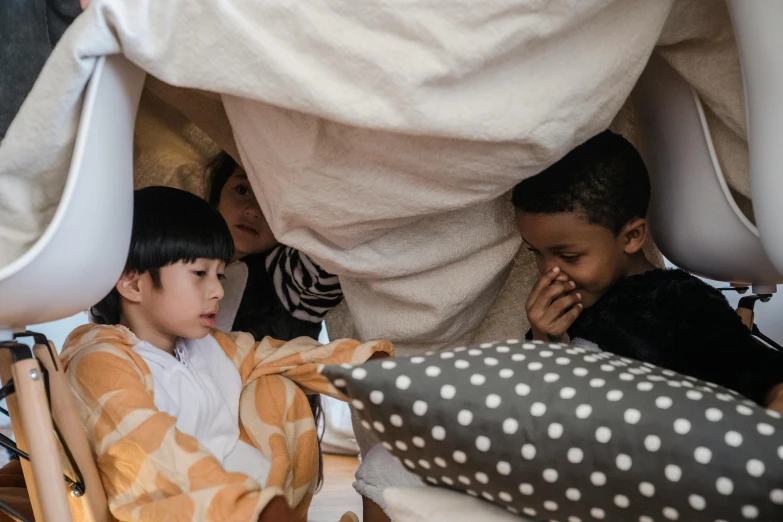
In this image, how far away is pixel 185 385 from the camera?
93 cm

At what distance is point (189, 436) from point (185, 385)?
16 centimetres

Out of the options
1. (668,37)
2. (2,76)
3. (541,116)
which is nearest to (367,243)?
(541,116)

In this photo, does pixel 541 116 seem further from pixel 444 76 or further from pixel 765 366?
pixel 765 366

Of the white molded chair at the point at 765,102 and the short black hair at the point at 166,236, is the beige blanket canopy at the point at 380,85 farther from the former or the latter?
→ the short black hair at the point at 166,236

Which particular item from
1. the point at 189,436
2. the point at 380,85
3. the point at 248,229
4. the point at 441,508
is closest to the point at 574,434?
the point at 441,508

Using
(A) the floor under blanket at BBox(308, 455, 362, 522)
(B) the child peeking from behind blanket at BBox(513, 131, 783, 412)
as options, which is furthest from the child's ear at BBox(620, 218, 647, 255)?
(A) the floor under blanket at BBox(308, 455, 362, 522)

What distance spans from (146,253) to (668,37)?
0.67 meters

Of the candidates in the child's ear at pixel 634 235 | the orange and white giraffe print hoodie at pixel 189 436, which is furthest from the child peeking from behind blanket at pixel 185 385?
the child's ear at pixel 634 235

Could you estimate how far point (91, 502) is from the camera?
2.42 ft

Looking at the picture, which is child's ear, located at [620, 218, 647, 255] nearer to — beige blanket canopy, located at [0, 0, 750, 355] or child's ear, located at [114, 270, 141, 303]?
beige blanket canopy, located at [0, 0, 750, 355]

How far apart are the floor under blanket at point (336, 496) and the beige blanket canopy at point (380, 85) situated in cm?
78

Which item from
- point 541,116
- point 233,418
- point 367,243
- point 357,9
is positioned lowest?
point 233,418

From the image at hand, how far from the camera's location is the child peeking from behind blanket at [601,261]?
828 millimetres

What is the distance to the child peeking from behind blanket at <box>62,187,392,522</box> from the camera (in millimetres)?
742
